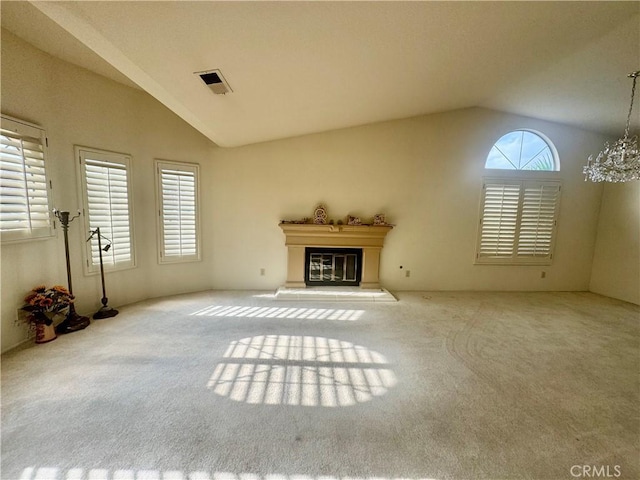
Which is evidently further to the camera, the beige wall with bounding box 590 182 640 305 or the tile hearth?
the beige wall with bounding box 590 182 640 305

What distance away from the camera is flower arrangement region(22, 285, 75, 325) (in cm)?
256

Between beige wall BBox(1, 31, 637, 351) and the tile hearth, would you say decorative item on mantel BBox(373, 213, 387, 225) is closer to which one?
beige wall BBox(1, 31, 637, 351)

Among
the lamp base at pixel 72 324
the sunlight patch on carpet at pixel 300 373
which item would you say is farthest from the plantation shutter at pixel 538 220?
the lamp base at pixel 72 324

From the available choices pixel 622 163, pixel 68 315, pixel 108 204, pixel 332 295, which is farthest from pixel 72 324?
pixel 622 163

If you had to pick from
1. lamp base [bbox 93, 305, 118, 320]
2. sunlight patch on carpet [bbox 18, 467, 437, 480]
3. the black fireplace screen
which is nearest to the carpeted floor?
sunlight patch on carpet [bbox 18, 467, 437, 480]

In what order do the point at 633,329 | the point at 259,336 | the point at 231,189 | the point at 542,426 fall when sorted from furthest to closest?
the point at 231,189
the point at 633,329
the point at 259,336
the point at 542,426

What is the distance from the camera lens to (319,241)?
14.6ft

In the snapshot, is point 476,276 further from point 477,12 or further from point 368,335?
point 477,12

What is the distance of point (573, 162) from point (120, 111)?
7.14m

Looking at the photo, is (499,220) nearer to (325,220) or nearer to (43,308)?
(325,220)

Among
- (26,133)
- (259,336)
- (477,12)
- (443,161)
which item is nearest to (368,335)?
(259,336)

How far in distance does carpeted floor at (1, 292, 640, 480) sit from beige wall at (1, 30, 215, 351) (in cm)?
59

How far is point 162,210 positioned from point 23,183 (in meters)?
1.49

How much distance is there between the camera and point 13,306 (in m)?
2.52
